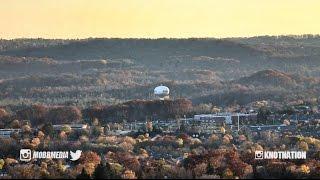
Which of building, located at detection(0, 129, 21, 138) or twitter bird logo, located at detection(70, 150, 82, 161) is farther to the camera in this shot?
building, located at detection(0, 129, 21, 138)

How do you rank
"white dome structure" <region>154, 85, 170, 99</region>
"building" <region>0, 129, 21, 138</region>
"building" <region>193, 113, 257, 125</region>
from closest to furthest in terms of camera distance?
1. "building" <region>0, 129, 21, 138</region>
2. "building" <region>193, 113, 257, 125</region>
3. "white dome structure" <region>154, 85, 170, 99</region>

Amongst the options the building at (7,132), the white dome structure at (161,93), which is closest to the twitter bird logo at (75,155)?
the building at (7,132)

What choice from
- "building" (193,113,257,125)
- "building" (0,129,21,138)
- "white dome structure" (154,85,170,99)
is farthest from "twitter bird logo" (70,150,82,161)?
"white dome structure" (154,85,170,99)

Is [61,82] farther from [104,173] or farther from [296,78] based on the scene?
[104,173]

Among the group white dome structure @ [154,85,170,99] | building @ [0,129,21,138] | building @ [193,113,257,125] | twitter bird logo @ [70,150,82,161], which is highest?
twitter bird logo @ [70,150,82,161]

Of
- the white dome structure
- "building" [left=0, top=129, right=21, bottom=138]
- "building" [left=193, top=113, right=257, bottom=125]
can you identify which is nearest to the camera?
"building" [left=0, top=129, right=21, bottom=138]

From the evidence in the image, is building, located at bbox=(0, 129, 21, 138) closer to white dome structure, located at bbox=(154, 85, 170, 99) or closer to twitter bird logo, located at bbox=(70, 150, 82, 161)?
twitter bird logo, located at bbox=(70, 150, 82, 161)

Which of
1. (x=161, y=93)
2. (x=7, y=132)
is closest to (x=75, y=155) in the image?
(x=7, y=132)

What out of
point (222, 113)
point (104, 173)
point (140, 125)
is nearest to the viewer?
point (104, 173)

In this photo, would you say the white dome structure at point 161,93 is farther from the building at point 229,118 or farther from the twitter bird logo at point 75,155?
the twitter bird logo at point 75,155

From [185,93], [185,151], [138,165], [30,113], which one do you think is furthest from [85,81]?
[138,165]

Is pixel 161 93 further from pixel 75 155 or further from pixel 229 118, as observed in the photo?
pixel 75 155
